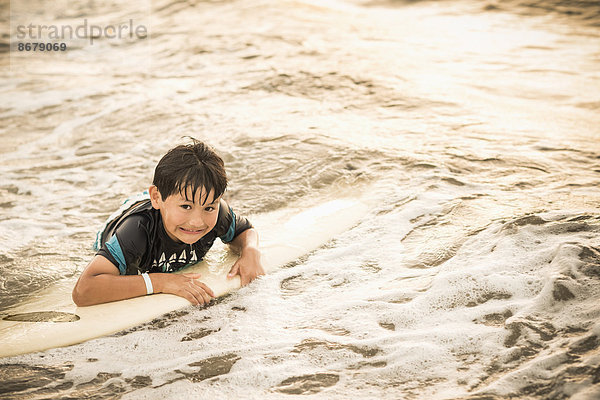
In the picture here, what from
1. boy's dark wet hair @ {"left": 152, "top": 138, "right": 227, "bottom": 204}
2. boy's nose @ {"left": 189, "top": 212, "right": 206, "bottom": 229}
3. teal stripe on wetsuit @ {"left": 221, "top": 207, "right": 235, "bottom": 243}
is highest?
boy's dark wet hair @ {"left": 152, "top": 138, "right": 227, "bottom": 204}

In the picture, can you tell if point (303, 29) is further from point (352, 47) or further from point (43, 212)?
point (43, 212)

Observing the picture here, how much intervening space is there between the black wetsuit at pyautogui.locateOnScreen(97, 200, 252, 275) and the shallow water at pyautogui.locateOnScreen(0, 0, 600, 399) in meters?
0.36

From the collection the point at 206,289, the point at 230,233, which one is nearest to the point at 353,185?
the point at 230,233

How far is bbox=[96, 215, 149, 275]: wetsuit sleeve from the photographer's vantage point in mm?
2873

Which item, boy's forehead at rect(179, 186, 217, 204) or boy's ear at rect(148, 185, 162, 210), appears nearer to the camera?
boy's forehead at rect(179, 186, 217, 204)

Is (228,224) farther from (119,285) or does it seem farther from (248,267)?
(119,285)

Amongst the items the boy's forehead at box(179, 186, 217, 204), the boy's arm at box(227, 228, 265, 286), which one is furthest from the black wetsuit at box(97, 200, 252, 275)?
the boy's forehead at box(179, 186, 217, 204)

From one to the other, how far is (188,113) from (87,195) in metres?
1.81

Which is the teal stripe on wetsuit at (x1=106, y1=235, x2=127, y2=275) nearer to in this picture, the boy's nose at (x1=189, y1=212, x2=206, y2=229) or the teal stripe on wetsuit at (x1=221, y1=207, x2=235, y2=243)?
the boy's nose at (x1=189, y1=212, x2=206, y2=229)

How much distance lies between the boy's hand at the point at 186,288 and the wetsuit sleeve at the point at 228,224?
36 centimetres

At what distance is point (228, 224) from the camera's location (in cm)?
332

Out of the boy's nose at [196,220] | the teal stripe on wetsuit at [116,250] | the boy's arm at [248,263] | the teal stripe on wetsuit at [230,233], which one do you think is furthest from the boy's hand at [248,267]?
the teal stripe on wetsuit at [116,250]

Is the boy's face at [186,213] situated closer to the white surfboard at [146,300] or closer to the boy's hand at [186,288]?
the boy's hand at [186,288]

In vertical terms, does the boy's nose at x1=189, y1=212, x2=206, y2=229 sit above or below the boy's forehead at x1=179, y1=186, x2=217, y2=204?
below
